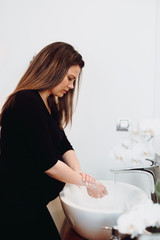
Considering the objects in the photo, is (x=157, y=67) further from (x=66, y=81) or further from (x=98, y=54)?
(x=66, y=81)

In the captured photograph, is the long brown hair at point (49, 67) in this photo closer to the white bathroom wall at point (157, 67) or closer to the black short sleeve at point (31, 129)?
the black short sleeve at point (31, 129)

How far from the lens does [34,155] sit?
0.88m

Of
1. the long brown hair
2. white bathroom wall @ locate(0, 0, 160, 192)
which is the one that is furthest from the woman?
white bathroom wall @ locate(0, 0, 160, 192)

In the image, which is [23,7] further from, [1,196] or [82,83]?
[1,196]

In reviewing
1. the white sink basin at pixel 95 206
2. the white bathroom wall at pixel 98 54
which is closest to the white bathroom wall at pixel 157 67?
the white bathroom wall at pixel 98 54

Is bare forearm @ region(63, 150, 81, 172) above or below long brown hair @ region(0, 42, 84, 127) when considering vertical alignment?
below

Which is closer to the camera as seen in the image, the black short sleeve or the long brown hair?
the black short sleeve

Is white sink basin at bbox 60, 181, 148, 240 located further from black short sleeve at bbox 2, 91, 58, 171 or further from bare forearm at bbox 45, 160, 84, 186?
black short sleeve at bbox 2, 91, 58, 171

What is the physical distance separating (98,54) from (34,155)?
82 cm

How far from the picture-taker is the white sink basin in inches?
→ 32.9

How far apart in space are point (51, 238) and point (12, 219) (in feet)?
0.69

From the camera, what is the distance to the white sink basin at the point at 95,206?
2.74ft

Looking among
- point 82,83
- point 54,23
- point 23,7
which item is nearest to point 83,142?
point 82,83

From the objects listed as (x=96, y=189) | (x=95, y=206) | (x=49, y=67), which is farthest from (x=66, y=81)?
(x=95, y=206)
